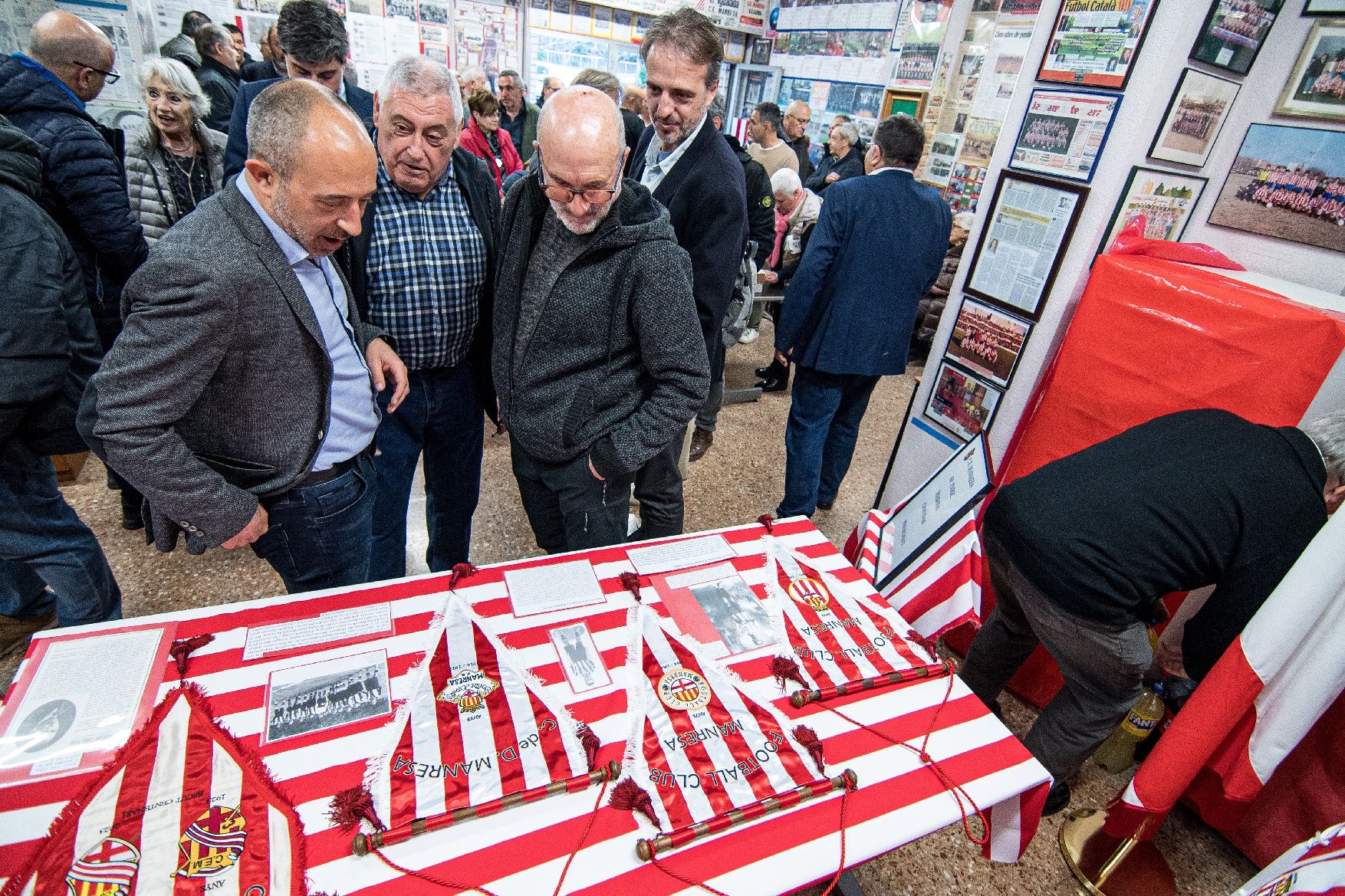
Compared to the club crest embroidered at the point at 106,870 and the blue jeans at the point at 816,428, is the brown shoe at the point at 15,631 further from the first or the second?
the blue jeans at the point at 816,428

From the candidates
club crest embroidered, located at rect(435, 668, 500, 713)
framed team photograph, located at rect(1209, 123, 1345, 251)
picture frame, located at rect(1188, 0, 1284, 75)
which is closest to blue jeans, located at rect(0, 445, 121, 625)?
club crest embroidered, located at rect(435, 668, 500, 713)

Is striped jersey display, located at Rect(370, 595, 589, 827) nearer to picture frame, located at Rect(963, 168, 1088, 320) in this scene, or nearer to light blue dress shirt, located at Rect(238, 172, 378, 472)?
light blue dress shirt, located at Rect(238, 172, 378, 472)

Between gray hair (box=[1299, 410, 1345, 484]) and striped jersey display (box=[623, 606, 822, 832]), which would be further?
gray hair (box=[1299, 410, 1345, 484])

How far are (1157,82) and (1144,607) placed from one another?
1.50 metres

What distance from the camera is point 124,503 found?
104 inches

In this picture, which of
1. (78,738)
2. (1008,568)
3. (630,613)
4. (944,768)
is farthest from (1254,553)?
(78,738)

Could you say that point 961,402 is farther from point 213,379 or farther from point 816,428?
point 213,379

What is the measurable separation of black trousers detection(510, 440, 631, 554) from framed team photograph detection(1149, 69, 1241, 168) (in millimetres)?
1938

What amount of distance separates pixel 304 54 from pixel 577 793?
229 centimetres

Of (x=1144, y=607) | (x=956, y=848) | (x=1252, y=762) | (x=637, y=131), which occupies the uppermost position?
(x=637, y=131)

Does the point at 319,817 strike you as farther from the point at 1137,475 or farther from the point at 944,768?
the point at 1137,475

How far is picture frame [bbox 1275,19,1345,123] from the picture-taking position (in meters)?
1.85

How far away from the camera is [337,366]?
1.39m

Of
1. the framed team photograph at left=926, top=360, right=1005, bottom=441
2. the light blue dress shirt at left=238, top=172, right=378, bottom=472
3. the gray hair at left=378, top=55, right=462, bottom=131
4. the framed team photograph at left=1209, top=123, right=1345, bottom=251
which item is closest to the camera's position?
the light blue dress shirt at left=238, top=172, right=378, bottom=472
